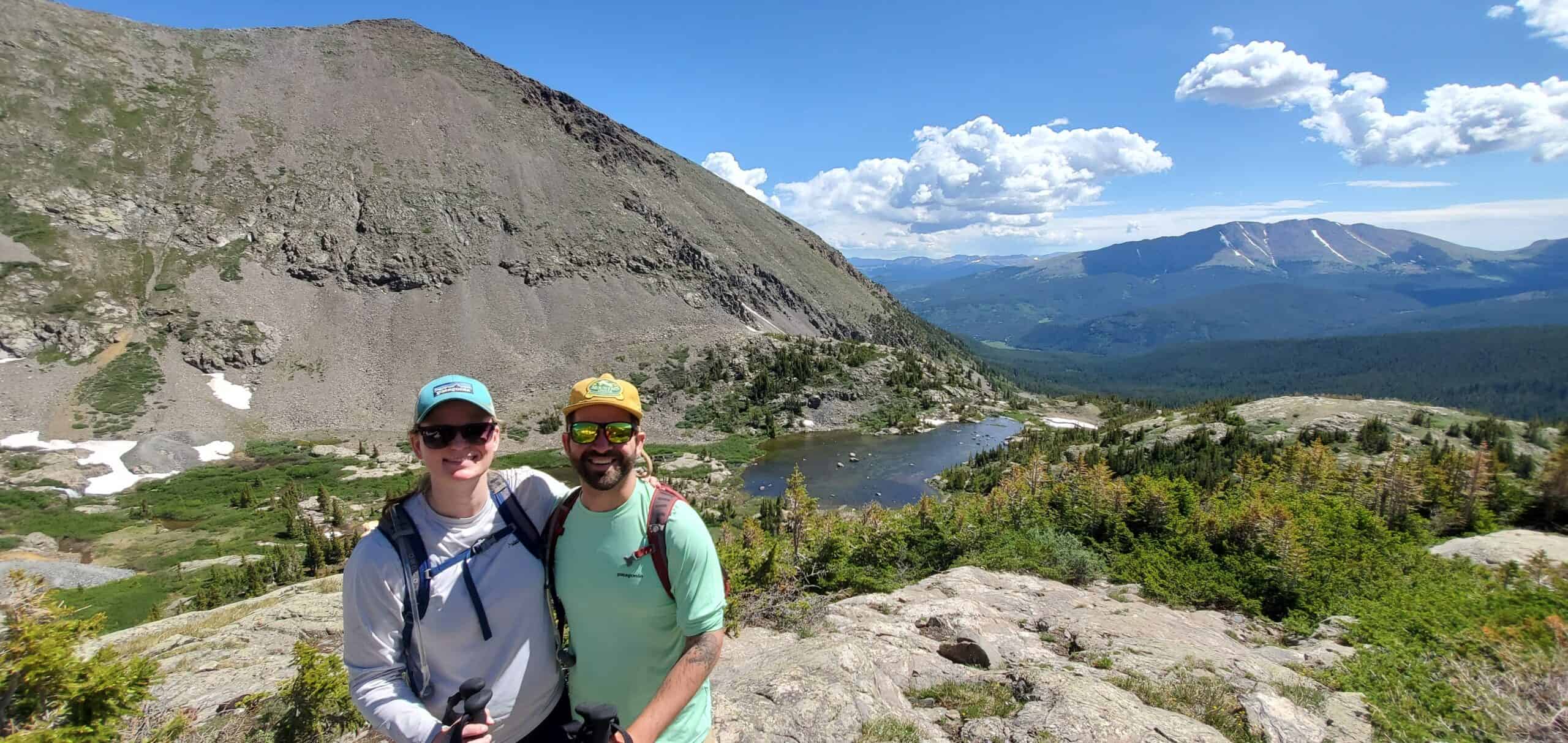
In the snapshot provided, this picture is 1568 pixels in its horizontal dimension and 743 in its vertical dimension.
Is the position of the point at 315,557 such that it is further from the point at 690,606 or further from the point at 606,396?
the point at 690,606

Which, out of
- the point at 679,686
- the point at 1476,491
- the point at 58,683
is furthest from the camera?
the point at 1476,491

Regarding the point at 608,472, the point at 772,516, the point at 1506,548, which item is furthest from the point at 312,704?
the point at 772,516

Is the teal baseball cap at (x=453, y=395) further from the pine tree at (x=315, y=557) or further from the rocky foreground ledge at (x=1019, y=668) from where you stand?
the pine tree at (x=315, y=557)

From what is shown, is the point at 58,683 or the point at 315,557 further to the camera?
the point at 315,557

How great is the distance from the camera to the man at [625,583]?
3363 mm

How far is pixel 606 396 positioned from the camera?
3.52 m

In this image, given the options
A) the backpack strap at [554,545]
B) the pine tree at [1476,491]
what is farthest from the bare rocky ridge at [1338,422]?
the backpack strap at [554,545]

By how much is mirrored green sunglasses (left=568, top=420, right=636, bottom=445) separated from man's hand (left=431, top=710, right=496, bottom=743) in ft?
4.98

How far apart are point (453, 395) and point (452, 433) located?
24 centimetres

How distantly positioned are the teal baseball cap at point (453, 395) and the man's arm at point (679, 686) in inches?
72.0

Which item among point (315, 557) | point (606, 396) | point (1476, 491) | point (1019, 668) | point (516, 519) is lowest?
point (315, 557)

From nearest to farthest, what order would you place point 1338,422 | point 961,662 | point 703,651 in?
point 703,651 → point 961,662 → point 1338,422

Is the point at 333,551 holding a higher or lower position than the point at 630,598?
lower

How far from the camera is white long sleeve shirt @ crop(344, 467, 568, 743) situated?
3039 mm
